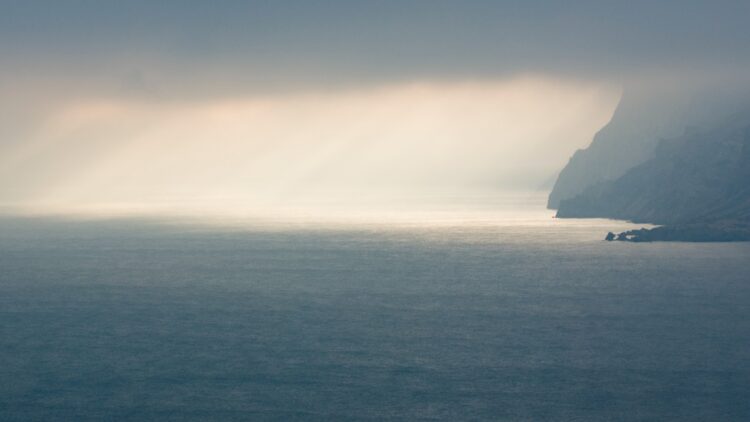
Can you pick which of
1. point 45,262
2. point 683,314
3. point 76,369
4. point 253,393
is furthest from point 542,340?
point 45,262

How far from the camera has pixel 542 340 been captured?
334ft

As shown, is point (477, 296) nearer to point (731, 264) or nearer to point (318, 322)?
point (318, 322)

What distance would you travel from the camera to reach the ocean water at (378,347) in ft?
246

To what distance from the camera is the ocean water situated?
246ft

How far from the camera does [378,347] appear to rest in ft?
320

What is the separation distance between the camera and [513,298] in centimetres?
13588

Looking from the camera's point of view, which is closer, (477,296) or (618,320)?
(618,320)

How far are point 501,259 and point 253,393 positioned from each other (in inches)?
5028

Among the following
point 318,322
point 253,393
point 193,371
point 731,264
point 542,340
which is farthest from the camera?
point 731,264

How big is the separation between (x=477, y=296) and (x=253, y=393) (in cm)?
6725

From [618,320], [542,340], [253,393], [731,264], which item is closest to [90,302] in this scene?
[253,393]

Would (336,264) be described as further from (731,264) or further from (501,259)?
(731,264)

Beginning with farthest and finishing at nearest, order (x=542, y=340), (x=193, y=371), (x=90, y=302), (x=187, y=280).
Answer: (x=187, y=280) → (x=90, y=302) → (x=542, y=340) → (x=193, y=371)

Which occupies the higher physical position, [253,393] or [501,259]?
[501,259]
